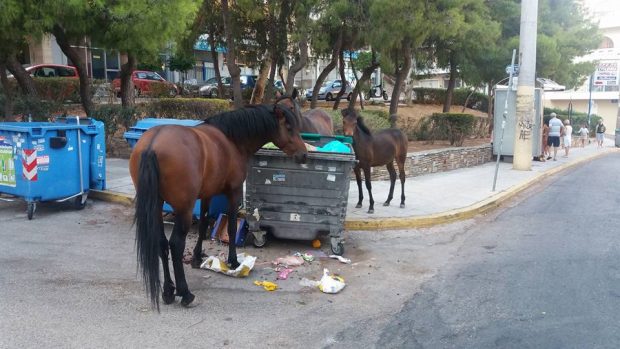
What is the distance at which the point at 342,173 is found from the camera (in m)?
6.96

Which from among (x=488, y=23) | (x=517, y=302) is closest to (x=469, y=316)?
(x=517, y=302)

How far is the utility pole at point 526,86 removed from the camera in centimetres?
1620

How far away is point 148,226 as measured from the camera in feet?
15.4

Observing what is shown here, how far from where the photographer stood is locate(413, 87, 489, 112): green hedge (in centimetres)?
3719

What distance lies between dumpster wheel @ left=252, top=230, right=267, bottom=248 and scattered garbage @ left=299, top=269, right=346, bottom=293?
1.43 metres

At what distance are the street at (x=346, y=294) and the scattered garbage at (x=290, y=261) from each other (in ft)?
0.45

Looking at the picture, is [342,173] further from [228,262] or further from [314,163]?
[228,262]

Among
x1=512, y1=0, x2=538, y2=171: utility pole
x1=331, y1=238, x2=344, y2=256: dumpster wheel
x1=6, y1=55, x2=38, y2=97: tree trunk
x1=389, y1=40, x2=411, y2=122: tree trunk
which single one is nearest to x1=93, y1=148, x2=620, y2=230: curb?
x1=331, y1=238, x2=344, y2=256: dumpster wheel

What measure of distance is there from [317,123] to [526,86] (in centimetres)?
997

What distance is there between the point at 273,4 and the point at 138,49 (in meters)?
5.11

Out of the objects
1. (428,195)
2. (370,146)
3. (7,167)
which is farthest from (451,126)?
(7,167)

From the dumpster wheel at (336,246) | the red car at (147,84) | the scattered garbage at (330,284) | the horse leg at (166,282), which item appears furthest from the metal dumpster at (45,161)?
the red car at (147,84)

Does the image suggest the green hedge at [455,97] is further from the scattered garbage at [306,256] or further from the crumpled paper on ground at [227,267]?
the crumpled paper on ground at [227,267]

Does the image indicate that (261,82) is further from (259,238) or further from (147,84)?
(259,238)
